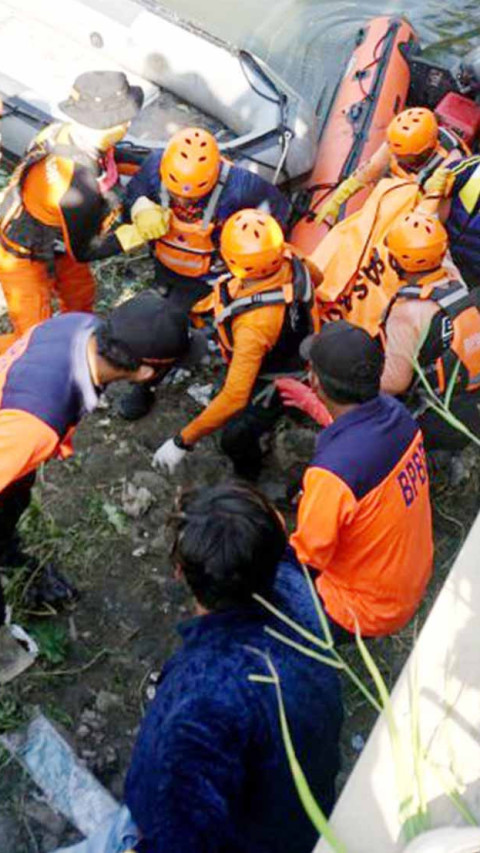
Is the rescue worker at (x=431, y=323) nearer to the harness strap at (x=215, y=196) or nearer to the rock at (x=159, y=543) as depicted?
the harness strap at (x=215, y=196)

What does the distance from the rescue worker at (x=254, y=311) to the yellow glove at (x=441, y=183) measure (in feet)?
3.41

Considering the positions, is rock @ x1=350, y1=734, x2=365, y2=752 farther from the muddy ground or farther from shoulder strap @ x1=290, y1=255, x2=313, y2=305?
shoulder strap @ x1=290, y1=255, x2=313, y2=305

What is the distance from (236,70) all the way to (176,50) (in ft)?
1.76

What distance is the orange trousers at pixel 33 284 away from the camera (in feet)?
13.9

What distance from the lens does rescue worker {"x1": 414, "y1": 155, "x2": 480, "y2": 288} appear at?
4.64m

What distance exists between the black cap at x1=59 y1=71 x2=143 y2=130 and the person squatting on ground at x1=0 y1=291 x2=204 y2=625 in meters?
1.17

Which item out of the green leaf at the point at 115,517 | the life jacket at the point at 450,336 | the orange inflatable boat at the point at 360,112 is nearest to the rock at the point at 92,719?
the green leaf at the point at 115,517

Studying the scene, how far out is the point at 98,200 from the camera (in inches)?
158

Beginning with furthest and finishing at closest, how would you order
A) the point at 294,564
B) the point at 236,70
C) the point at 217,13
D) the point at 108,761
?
the point at 217,13
the point at 236,70
the point at 108,761
the point at 294,564

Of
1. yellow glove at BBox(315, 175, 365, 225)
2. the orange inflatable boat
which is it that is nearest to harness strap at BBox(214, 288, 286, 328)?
yellow glove at BBox(315, 175, 365, 225)

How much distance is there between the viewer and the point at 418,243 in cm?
383

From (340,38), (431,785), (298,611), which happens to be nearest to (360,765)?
(431,785)

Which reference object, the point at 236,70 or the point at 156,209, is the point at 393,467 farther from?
the point at 236,70

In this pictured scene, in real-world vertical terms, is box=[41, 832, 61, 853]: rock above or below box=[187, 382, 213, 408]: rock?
below
